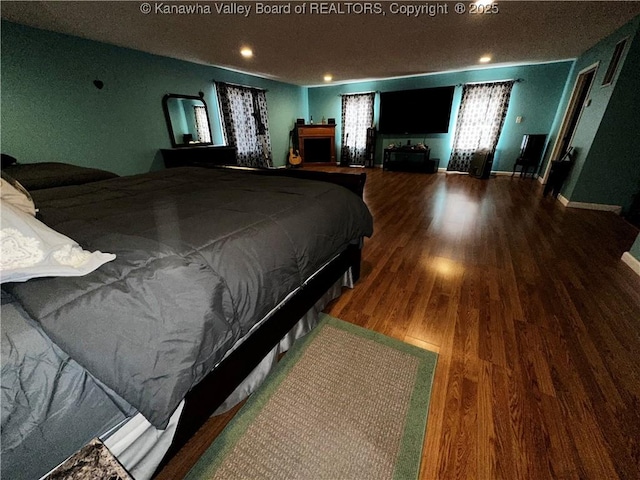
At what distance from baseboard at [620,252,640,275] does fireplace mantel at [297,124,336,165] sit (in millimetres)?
6150

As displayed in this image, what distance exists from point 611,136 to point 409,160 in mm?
3556

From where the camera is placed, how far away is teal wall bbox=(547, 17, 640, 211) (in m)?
2.92

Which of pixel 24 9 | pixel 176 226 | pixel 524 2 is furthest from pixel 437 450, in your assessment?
pixel 24 9

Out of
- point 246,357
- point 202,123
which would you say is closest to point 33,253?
point 246,357

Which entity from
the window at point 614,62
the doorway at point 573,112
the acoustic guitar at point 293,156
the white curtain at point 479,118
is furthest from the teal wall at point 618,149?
the acoustic guitar at point 293,156

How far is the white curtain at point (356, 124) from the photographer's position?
648cm

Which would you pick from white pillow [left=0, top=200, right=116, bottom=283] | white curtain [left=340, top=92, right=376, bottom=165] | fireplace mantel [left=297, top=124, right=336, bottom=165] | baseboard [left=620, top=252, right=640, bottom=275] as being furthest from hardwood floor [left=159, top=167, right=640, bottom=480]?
fireplace mantel [left=297, top=124, right=336, bottom=165]

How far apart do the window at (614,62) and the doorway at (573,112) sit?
0.84m

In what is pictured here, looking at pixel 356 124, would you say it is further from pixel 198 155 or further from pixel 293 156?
pixel 198 155

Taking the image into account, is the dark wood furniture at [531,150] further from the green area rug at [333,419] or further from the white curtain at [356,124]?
the green area rug at [333,419]

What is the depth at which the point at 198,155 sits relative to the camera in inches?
174

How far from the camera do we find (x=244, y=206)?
1309 millimetres

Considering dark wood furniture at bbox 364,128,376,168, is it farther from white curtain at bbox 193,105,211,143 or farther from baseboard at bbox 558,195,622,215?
baseboard at bbox 558,195,622,215

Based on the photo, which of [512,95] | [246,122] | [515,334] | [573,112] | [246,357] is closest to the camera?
[246,357]
